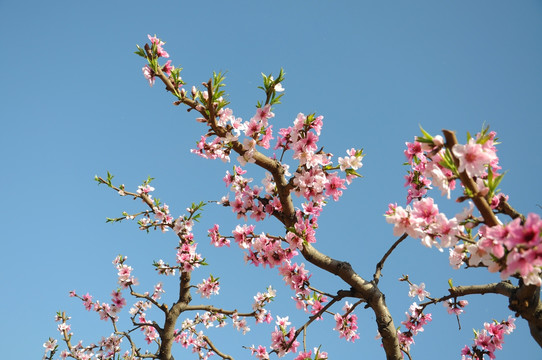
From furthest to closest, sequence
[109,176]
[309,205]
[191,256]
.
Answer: [109,176], [191,256], [309,205]

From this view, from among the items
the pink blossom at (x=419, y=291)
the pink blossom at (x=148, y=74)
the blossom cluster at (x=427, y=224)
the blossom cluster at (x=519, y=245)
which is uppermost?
the pink blossom at (x=148, y=74)

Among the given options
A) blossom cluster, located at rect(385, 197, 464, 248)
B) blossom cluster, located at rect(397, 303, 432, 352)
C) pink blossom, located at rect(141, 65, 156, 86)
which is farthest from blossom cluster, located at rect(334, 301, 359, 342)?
pink blossom, located at rect(141, 65, 156, 86)

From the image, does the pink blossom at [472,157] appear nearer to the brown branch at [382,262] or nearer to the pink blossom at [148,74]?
the brown branch at [382,262]

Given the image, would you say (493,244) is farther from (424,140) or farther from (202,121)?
(202,121)

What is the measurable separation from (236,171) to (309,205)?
112 cm

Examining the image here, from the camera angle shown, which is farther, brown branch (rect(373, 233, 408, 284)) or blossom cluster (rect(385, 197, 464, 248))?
brown branch (rect(373, 233, 408, 284))

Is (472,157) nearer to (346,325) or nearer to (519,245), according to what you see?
(519,245)

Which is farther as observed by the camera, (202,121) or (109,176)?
(109,176)

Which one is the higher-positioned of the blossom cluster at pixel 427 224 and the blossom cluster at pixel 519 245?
the blossom cluster at pixel 427 224

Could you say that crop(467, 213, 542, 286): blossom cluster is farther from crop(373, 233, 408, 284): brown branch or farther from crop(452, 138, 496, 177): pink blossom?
crop(373, 233, 408, 284): brown branch

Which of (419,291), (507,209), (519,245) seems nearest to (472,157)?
(519,245)

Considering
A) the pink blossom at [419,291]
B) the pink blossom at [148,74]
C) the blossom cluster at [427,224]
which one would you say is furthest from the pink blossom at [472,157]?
the pink blossom at [148,74]

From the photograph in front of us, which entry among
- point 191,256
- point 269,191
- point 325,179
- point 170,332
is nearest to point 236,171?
point 269,191

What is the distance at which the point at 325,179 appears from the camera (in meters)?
3.71
